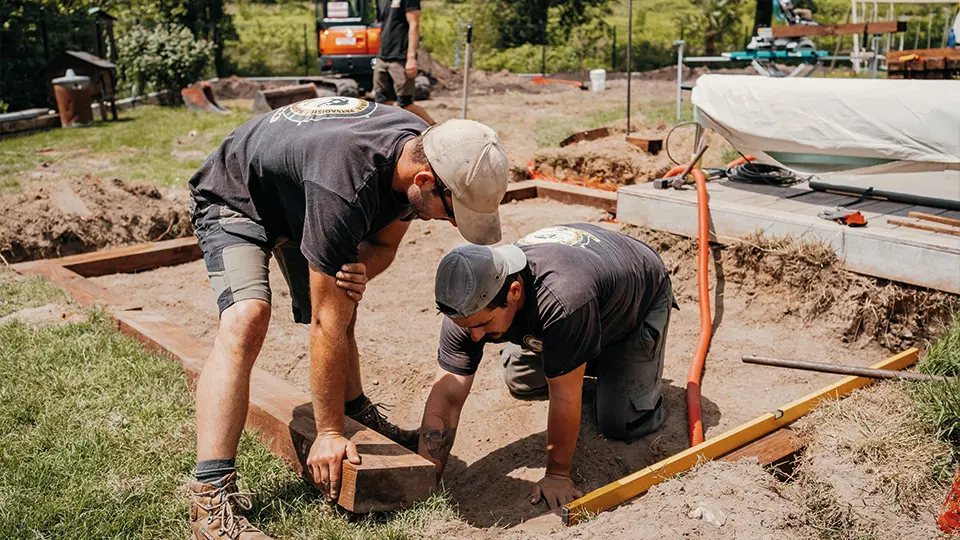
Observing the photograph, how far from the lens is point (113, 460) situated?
9.20ft

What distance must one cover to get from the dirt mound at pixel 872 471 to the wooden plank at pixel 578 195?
9.31 feet

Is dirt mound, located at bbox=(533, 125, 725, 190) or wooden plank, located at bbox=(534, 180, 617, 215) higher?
dirt mound, located at bbox=(533, 125, 725, 190)

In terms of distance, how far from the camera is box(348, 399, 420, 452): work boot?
3.19 metres

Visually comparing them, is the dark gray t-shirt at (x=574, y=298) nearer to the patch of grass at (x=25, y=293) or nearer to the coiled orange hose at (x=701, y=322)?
the coiled orange hose at (x=701, y=322)

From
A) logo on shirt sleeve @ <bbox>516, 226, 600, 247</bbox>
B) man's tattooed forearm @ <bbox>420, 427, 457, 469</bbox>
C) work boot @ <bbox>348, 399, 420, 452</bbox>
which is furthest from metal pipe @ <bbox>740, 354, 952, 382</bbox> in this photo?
work boot @ <bbox>348, 399, 420, 452</bbox>

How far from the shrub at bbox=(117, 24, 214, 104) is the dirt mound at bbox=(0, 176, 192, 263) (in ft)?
30.5

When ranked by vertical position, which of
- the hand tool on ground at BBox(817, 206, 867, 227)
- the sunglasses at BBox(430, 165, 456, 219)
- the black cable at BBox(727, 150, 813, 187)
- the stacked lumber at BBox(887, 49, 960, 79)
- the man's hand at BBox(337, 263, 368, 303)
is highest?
the stacked lumber at BBox(887, 49, 960, 79)

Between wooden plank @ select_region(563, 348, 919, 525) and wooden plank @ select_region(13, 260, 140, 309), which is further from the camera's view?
wooden plank @ select_region(13, 260, 140, 309)

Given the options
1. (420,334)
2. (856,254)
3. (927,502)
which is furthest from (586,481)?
(856,254)

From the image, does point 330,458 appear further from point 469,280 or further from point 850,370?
point 850,370

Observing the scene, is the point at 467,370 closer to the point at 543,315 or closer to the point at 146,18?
the point at 543,315

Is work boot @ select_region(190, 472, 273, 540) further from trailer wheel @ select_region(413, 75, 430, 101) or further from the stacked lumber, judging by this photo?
trailer wheel @ select_region(413, 75, 430, 101)

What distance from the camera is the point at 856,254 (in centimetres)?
434

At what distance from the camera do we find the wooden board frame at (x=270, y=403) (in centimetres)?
256
